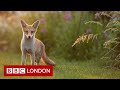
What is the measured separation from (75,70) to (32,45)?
622mm

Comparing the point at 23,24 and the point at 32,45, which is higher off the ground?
the point at 23,24

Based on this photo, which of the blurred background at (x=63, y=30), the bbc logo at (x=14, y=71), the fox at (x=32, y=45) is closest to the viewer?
the bbc logo at (x=14, y=71)

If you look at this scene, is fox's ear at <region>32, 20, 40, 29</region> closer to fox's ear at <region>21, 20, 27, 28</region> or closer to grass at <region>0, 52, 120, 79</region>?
fox's ear at <region>21, 20, 27, 28</region>

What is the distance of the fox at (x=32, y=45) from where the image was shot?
19.4 feet

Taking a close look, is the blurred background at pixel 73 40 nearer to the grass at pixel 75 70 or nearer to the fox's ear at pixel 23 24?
the grass at pixel 75 70

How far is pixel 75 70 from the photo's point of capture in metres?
5.95

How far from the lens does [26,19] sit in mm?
6203

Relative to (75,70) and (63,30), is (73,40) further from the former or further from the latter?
(75,70)

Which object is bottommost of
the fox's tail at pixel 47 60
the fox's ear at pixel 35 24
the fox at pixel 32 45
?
the fox's tail at pixel 47 60

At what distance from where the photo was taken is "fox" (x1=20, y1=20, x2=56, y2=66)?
5914 mm

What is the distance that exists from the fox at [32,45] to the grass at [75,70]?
9 cm

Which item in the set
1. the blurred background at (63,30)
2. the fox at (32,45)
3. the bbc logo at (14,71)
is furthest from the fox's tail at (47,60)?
the bbc logo at (14,71)

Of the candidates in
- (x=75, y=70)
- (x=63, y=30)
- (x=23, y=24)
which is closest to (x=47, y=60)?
(x=75, y=70)
